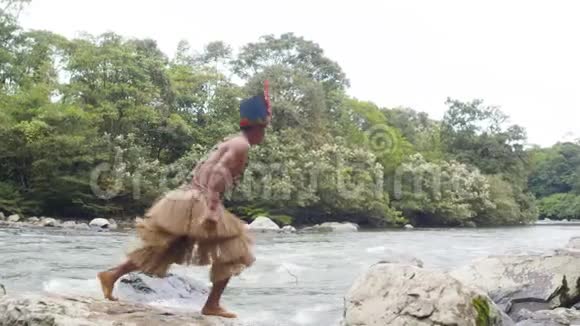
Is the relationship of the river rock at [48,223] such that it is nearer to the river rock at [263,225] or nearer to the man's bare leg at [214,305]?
the river rock at [263,225]

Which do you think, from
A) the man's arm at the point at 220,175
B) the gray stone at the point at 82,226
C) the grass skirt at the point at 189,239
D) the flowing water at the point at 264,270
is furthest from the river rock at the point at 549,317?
the gray stone at the point at 82,226

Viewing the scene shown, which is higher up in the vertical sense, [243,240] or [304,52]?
[304,52]

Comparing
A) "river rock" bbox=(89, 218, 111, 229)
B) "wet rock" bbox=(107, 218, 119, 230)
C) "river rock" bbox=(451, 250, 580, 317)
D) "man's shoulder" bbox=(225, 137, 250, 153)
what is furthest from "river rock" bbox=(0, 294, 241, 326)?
"river rock" bbox=(89, 218, 111, 229)

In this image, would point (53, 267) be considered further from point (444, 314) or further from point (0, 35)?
point (0, 35)

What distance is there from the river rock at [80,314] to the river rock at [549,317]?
16.6ft

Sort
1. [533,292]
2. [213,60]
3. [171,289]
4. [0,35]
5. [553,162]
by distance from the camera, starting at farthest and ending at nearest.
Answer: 1. [553,162]
2. [213,60]
3. [0,35]
4. [533,292]
5. [171,289]

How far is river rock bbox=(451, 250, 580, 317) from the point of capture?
9602 millimetres

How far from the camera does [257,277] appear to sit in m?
12.9

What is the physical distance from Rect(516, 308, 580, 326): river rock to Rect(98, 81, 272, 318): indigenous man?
4836 mm

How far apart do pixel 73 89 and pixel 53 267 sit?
2440 centimetres

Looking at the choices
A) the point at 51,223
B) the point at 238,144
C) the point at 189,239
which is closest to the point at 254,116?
the point at 238,144

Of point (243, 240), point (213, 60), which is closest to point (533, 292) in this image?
point (243, 240)

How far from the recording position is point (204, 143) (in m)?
39.2

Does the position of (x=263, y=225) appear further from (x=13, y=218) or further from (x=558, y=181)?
(x=558, y=181)
